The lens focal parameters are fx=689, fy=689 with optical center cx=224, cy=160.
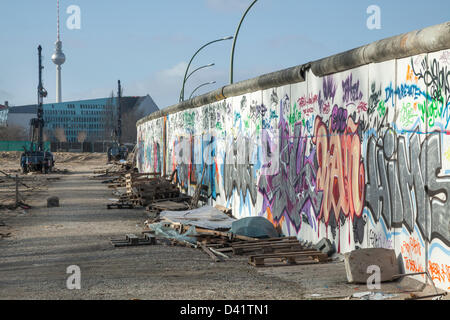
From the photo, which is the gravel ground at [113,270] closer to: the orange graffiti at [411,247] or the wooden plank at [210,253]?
the wooden plank at [210,253]

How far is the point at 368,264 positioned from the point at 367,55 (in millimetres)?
2900

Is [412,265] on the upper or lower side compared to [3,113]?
lower

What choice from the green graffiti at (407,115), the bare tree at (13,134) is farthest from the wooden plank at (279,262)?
the bare tree at (13,134)

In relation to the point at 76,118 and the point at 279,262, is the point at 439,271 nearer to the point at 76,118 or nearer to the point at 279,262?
the point at 279,262

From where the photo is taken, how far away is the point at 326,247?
1102cm

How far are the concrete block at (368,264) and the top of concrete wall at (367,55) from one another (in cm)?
254

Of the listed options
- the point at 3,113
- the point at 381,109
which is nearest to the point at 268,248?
the point at 381,109

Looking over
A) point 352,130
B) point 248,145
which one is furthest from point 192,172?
point 352,130

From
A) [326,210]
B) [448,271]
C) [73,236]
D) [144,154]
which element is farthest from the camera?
[144,154]

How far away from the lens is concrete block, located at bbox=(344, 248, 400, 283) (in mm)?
8633

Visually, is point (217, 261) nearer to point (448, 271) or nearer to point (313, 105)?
point (313, 105)

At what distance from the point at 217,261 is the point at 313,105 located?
314 centimetres

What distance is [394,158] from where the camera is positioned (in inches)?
351

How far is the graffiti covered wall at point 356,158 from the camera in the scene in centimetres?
793
